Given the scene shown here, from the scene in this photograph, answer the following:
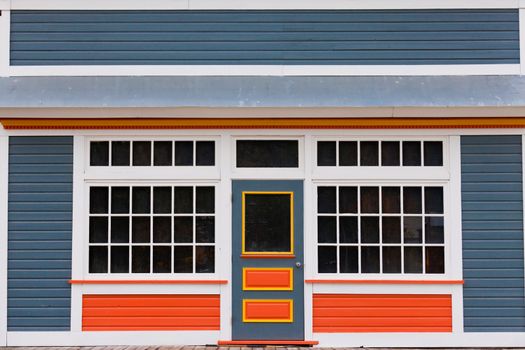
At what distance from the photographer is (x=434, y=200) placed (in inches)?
295

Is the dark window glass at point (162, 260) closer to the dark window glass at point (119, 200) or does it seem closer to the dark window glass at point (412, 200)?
the dark window glass at point (119, 200)

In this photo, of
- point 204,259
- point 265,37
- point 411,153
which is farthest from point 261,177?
point 411,153

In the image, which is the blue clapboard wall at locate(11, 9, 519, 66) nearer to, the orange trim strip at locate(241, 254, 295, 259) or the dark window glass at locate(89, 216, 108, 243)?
the dark window glass at locate(89, 216, 108, 243)

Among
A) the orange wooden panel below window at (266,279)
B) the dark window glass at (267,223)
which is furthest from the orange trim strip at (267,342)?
the dark window glass at (267,223)

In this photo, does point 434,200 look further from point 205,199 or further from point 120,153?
point 120,153

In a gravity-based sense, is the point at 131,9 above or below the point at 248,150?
above

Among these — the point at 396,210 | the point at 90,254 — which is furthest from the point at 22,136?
the point at 396,210

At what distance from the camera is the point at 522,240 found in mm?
Answer: 7414

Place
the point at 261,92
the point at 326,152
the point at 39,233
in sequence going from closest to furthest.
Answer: the point at 261,92, the point at 39,233, the point at 326,152

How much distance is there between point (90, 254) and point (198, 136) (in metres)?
1.86

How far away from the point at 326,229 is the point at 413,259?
107 centimetres

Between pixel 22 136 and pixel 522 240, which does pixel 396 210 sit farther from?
pixel 22 136

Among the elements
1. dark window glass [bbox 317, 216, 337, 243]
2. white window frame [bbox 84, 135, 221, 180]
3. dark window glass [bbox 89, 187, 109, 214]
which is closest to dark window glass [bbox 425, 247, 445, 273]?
dark window glass [bbox 317, 216, 337, 243]

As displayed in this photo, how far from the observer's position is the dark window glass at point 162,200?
752 cm
